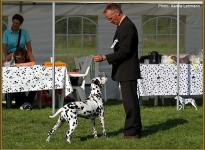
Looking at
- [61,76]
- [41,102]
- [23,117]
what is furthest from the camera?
[41,102]

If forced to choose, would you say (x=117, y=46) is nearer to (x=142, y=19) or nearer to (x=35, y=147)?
(x=35, y=147)

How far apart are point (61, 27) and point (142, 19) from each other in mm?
2334

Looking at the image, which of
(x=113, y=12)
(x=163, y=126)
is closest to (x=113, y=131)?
(x=163, y=126)

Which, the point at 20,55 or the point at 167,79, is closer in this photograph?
the point at 20,55

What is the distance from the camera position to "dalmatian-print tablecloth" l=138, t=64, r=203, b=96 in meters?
12.5

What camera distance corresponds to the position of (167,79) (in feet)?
41.2

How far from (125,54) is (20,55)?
14.7 feet

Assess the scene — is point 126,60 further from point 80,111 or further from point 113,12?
point 80,111

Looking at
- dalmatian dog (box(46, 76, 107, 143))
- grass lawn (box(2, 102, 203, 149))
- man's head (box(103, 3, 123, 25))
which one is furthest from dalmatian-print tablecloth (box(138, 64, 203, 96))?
man's head (box(103, 3, 123, 25))

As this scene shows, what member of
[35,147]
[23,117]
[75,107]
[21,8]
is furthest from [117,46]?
[21,8]

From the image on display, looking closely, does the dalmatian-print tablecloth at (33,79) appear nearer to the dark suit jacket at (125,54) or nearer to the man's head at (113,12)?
the dark suit jacket at (125,54)

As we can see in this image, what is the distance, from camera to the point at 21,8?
47.4ft

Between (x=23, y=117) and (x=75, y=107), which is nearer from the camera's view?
(x=75, y=107)

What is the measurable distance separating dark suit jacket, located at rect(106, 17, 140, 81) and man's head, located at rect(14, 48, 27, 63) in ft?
13.6
